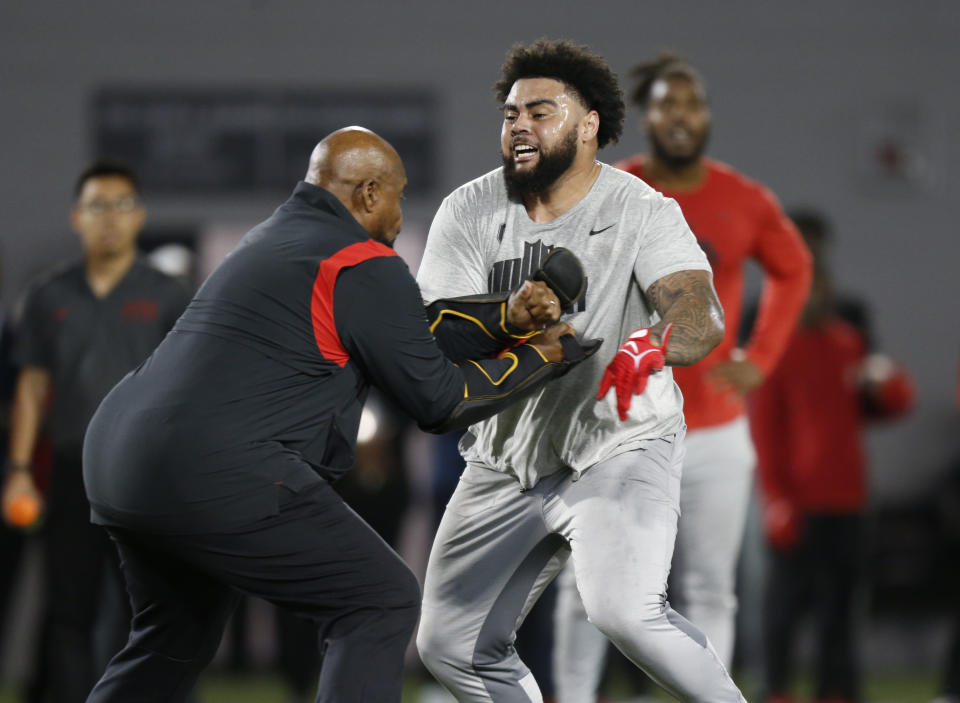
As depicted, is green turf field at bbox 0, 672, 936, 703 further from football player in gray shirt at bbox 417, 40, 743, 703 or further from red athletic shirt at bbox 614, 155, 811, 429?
football player in gray shirt at bbox 417, 40, 743, 703

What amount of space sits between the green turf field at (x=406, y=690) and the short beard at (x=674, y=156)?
2.86m

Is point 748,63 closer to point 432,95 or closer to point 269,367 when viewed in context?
point 432,95

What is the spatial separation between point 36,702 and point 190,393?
303 cm

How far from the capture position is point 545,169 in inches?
130

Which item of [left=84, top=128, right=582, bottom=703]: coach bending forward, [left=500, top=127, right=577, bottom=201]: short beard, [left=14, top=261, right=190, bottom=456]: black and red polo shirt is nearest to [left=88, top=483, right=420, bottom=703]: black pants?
[left=84, top=128, right=582, bottom=703]: coach bending forward

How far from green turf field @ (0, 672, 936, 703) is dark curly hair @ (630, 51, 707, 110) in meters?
2.97

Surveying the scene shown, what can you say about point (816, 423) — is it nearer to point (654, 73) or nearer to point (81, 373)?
point (654, 73)

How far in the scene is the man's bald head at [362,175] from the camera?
122 inches

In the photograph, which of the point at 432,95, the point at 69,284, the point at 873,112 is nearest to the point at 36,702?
the point at 69,284

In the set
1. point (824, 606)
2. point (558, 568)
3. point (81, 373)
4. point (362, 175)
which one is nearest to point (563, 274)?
point (362, 175)

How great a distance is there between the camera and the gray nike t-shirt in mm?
3258

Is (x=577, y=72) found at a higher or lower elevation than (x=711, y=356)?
higher

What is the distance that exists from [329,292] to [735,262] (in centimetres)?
186

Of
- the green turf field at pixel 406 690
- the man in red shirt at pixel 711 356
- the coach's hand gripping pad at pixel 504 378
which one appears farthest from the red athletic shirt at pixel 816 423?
the coach's hand gripping pad at pixel 504 378
